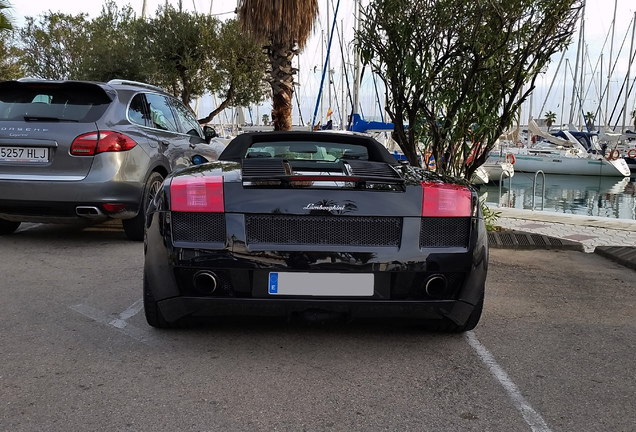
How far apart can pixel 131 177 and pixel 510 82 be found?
4.81m

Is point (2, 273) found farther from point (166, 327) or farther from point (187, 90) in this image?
point (187, 90)

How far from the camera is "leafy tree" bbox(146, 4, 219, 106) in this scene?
22672 mm

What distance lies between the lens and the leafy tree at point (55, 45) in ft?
94.5

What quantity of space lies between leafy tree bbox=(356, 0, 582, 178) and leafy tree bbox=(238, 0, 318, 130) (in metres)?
6.93

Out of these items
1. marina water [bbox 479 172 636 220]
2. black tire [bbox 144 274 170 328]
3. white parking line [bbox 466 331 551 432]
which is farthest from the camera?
marina water [bbox 479 172 636 220]

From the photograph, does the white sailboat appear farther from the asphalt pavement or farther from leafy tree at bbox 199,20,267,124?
the asphalt pavement

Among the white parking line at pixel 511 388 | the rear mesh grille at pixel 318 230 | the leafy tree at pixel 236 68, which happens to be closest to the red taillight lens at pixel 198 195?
the rear mesh grille at pixel 318 230

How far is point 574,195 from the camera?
28.0m

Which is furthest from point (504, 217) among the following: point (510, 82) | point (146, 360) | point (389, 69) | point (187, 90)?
point (187, 90)

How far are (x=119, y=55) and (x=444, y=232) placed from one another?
24163mm

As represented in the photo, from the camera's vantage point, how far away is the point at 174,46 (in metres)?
22.7

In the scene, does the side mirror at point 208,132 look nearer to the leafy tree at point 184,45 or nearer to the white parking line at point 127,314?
the white parking line at point 127,314

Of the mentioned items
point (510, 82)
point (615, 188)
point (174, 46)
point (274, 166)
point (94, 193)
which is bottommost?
point (615, 188)

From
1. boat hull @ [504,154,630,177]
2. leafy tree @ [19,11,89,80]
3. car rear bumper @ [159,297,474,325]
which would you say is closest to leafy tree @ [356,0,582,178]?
car rear bumper @ [159,297,474,325]
